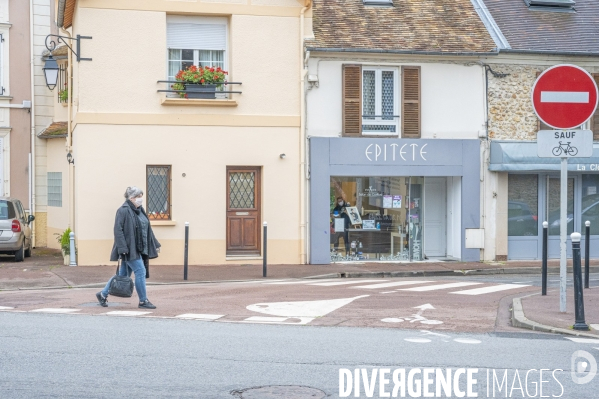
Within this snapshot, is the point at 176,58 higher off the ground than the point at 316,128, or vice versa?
the point at 176,58

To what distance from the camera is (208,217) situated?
65.9ft

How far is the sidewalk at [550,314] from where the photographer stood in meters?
10.3

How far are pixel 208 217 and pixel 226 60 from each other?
3714 millimetres

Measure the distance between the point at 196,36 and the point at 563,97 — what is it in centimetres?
1139

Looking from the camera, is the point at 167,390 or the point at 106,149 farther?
the point at 106,149

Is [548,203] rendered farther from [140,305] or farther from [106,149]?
[140,305]

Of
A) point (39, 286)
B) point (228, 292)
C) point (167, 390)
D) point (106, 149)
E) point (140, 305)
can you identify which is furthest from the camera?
point (106, 149)

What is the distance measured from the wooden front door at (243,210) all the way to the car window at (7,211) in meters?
5.30

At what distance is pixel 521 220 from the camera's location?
872 inches

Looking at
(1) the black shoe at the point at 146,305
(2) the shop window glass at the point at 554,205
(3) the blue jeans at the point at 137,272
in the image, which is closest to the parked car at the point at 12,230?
(3) the blue jeans at the point at 137,272

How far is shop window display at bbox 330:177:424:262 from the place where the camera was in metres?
21.0

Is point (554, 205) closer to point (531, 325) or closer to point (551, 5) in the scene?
point (551, 5)

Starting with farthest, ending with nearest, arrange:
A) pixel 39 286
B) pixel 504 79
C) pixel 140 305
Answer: pixel 504 79 → pixel 39 286 → pixel 140 305

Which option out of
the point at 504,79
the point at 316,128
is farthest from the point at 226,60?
the point at 504,79
